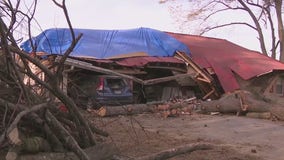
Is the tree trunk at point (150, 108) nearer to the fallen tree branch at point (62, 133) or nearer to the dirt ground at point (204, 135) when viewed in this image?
the dirt ground at point (204, 135)

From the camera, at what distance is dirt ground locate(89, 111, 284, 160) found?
836 centimetres

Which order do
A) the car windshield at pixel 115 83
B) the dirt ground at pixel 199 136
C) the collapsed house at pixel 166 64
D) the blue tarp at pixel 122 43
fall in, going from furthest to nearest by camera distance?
1. the blue tarp at pixel 122 43
2. the collapsed house at pixel 166 64
3. the car windshield at pixel 115 83
4. the dirt ground at pixel 199 136

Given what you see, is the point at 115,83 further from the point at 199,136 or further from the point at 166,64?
the point at 199,136

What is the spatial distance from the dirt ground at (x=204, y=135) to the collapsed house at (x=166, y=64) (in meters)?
3.47

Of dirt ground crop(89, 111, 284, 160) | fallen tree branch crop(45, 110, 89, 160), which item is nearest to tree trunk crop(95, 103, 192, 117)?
dirt ground crop(89, 111, 284, 160)

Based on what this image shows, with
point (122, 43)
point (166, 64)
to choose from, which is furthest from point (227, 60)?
point (122, 43)

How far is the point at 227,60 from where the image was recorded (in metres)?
21.4

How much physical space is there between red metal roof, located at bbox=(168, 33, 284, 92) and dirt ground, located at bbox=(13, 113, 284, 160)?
4354 millimetres

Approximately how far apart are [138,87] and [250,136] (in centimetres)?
832

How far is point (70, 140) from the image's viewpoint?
216 inches

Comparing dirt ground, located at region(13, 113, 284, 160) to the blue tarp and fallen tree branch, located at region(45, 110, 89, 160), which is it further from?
the blue tarp

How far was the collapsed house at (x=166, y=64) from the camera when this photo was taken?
725 inches

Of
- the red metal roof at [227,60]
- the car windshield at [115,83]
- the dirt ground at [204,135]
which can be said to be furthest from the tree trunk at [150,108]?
the red metal roof at [227,60]

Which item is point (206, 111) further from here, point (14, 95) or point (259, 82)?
point (14, 95)
